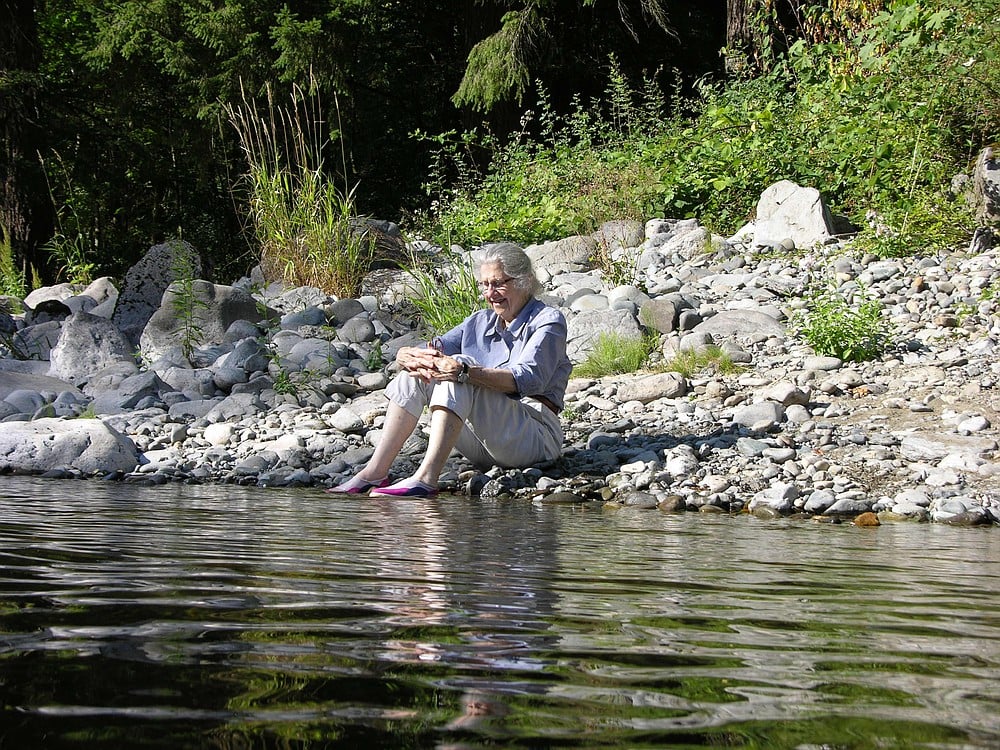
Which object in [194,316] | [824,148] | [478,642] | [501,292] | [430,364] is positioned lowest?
[478,642]

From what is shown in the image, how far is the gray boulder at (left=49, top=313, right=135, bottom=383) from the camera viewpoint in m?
8.09

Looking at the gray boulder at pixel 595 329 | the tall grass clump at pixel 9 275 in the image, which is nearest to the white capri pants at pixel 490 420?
the gray boulder at pixel 595 329

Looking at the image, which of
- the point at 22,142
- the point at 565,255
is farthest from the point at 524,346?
the point at 22,142

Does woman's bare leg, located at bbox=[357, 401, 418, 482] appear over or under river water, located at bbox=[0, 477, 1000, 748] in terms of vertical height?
over

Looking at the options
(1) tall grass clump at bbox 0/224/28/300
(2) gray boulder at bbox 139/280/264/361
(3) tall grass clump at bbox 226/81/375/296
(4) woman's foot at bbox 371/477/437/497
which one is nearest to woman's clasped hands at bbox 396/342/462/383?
(4) woman's foot at bbox 371/477/437/497

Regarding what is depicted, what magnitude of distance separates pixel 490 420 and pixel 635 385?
5.48 feet

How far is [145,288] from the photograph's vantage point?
9.52 m

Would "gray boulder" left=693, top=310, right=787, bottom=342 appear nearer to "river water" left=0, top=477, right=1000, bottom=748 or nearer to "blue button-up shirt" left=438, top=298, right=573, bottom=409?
"blue button-up shirt" left=438, top=298, right=573, bottom=409

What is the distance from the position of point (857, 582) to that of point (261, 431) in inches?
173

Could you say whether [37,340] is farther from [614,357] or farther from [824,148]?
[824,148]

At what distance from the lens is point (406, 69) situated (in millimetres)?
15836

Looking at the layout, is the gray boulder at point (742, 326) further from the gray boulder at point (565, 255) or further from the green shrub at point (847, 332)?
the gray boulder at point (565, 255)

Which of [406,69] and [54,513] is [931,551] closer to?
[54,513]

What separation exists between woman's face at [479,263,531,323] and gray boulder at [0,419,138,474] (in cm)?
208
